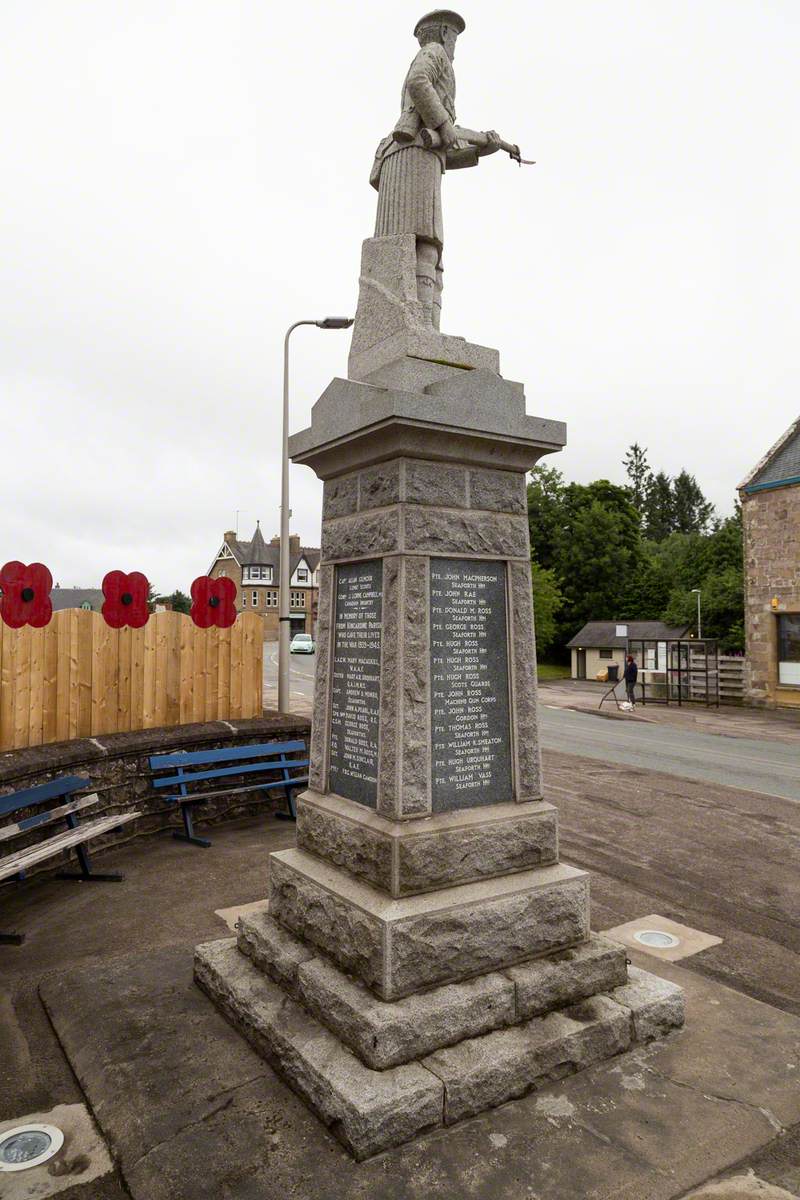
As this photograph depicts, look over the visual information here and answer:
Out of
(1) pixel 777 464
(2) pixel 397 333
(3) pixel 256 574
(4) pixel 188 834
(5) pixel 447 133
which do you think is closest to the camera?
(2) pixel 397 333

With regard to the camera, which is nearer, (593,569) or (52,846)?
(52,846)

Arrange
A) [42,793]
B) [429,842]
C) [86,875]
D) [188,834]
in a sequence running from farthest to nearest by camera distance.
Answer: [188,834], [86,875], [42,793], [429,842]

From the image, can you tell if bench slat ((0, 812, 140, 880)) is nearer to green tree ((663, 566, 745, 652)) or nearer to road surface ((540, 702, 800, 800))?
road surface ((540, 702, 800, 800))

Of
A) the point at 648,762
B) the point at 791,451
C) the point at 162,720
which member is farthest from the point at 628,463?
the point at 162,720

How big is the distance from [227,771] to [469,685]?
500 cm

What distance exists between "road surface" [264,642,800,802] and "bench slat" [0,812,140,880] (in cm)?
913

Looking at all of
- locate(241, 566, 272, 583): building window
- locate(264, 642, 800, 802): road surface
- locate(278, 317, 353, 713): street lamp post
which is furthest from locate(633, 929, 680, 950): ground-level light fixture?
locate(241, 566, 272, 583): building window

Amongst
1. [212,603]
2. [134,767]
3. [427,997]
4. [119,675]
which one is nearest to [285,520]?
[212,603]

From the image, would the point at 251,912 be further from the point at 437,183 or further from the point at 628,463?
the point at 628,463

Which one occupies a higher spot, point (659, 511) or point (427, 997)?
point (659, 511)

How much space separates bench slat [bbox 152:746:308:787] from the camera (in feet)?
26.0

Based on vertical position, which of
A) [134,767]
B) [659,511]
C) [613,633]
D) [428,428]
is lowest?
[134,767]

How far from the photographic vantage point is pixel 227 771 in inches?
332

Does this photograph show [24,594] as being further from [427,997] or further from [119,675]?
[427,997]
